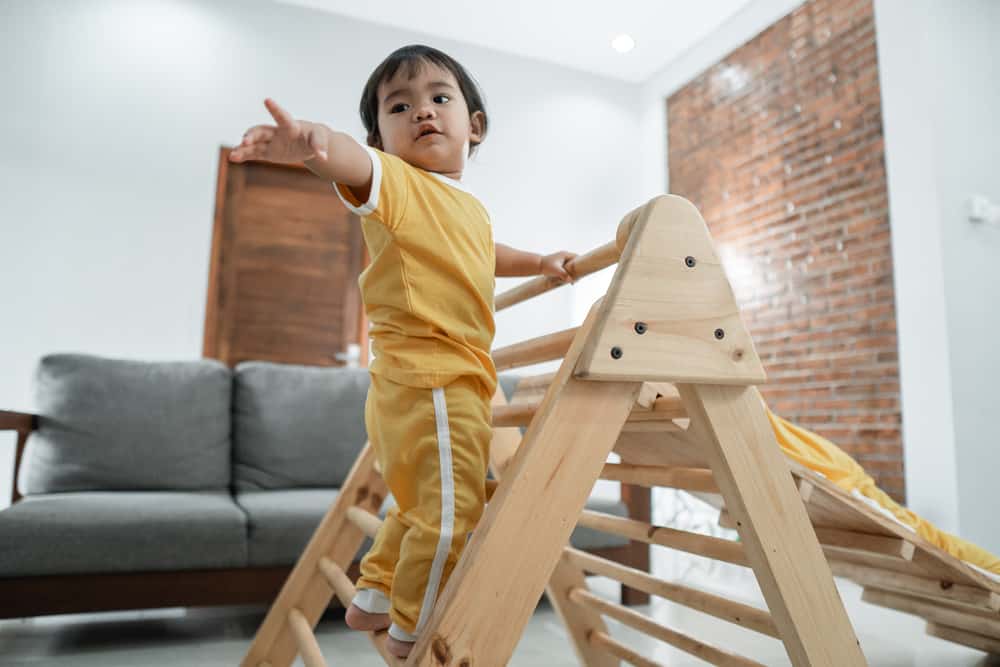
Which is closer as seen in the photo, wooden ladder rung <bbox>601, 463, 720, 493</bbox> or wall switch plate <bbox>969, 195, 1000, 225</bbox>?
wooden ladder rung <bbox>601, 463, 720, 493</bbox>

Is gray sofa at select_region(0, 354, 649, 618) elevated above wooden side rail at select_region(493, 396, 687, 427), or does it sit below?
below

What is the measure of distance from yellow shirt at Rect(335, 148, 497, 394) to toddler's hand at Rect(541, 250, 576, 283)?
0.55ft

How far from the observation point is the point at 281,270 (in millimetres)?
4488

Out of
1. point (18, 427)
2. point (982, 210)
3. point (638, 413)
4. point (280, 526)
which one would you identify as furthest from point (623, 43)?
point (638, 413)

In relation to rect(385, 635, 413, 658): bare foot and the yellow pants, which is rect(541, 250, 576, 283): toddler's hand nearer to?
the yellow pants

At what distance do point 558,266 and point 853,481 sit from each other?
992mm

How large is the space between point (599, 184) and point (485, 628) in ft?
16.1

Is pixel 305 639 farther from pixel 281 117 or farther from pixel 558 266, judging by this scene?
pixel 281 117

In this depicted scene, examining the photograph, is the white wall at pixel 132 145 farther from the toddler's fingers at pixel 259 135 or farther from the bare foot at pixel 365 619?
the toddler's fingers at pixel 259 135

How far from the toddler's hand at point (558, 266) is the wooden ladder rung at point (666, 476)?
0.37m

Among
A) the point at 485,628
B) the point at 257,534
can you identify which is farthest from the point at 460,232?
the point at 257,534

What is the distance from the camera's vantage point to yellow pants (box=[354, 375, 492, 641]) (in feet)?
3.00

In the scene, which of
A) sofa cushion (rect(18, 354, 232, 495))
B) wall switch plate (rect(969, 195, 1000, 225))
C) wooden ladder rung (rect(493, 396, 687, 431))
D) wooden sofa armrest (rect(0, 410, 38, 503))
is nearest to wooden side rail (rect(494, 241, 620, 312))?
wooden ladder rung (rect(493, 396, 687, 431))

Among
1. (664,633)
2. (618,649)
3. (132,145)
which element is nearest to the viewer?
(664,633)
